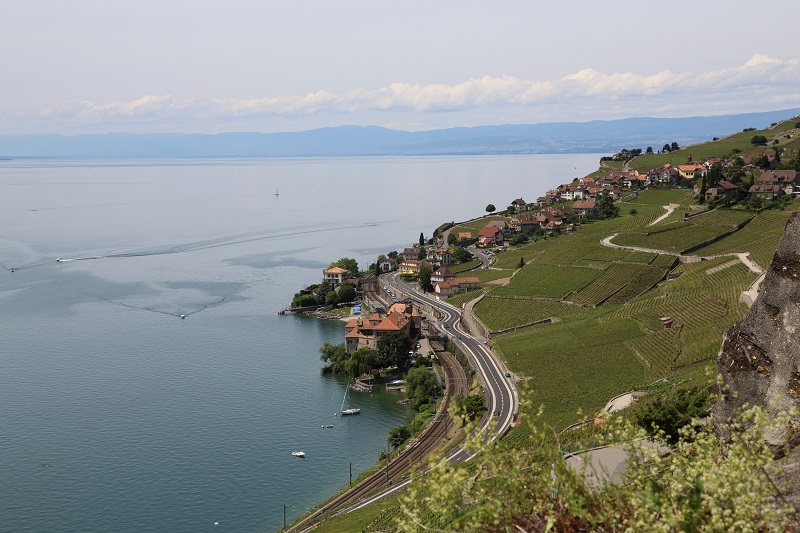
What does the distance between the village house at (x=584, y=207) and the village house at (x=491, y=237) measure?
11253 mm

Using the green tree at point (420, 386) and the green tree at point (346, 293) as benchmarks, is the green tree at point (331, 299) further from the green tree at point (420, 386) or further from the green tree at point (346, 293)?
the green tree at point (420, 386)

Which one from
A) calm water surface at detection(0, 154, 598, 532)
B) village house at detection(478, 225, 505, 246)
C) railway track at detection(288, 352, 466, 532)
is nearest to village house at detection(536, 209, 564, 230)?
village house at detection(478, 225, 505, 246)

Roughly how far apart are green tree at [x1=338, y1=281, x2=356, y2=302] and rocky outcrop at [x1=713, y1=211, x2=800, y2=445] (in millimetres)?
58520

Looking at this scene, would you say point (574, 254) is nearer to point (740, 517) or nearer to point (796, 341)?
point (796, 341)

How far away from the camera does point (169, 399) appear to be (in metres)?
43.2

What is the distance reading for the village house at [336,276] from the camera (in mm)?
76500

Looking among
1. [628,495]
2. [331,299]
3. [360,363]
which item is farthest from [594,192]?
[628,495]

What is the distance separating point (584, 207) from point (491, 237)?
550 inches

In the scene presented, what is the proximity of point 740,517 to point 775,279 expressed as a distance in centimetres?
914

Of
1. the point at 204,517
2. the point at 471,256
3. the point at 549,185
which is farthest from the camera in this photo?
the point at 549,185

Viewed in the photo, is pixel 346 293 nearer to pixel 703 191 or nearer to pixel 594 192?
pixel 703 191

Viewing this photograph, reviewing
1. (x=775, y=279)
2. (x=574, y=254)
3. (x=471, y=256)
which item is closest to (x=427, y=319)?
(x=574, y=254)

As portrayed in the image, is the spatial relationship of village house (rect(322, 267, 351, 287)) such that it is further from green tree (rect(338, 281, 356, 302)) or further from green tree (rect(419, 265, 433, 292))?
green tree (rect(419, 265, 433, 292))

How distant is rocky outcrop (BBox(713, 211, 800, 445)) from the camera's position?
1351cm
